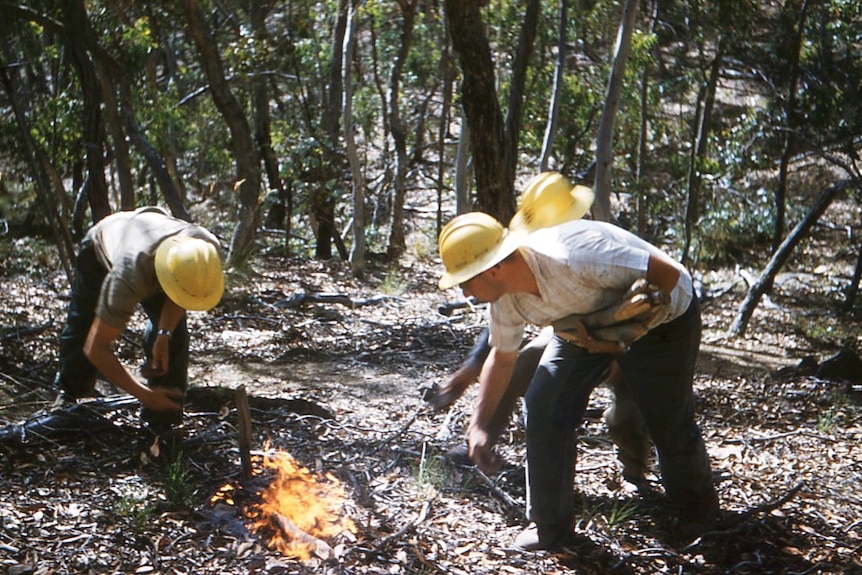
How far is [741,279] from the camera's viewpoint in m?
12.2

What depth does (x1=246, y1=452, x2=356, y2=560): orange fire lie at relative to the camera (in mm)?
3705

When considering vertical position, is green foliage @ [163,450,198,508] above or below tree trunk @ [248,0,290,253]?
below

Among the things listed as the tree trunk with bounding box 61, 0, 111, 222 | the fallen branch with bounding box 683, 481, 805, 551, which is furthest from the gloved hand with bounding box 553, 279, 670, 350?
the tree trunk with bounding box 61, 0, 111, 222

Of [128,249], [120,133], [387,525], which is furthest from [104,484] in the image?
[120,133]

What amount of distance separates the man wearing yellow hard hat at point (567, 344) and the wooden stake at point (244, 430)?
110 cm

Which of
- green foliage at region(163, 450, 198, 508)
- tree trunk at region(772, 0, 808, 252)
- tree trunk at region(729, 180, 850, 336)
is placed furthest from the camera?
tree trunk at region(772, 0, 808, 252)

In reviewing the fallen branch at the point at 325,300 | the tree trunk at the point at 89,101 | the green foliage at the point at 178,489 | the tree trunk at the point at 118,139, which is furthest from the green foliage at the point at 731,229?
the green foliage at the point at 178,489

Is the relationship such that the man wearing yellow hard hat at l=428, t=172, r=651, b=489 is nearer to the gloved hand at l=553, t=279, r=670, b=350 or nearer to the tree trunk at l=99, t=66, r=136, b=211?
the gloved hand at l=553, t=279, r=670, b=350

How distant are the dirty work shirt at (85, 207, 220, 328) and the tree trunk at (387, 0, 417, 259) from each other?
877 centimetres

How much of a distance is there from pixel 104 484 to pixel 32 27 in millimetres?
9470

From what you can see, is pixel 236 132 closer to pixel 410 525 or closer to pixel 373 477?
pixel 373 477

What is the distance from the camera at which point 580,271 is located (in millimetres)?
3424

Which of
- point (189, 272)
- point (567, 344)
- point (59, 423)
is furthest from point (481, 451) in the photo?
point (59, 423)

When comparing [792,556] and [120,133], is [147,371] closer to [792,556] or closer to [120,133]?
[792,556]
